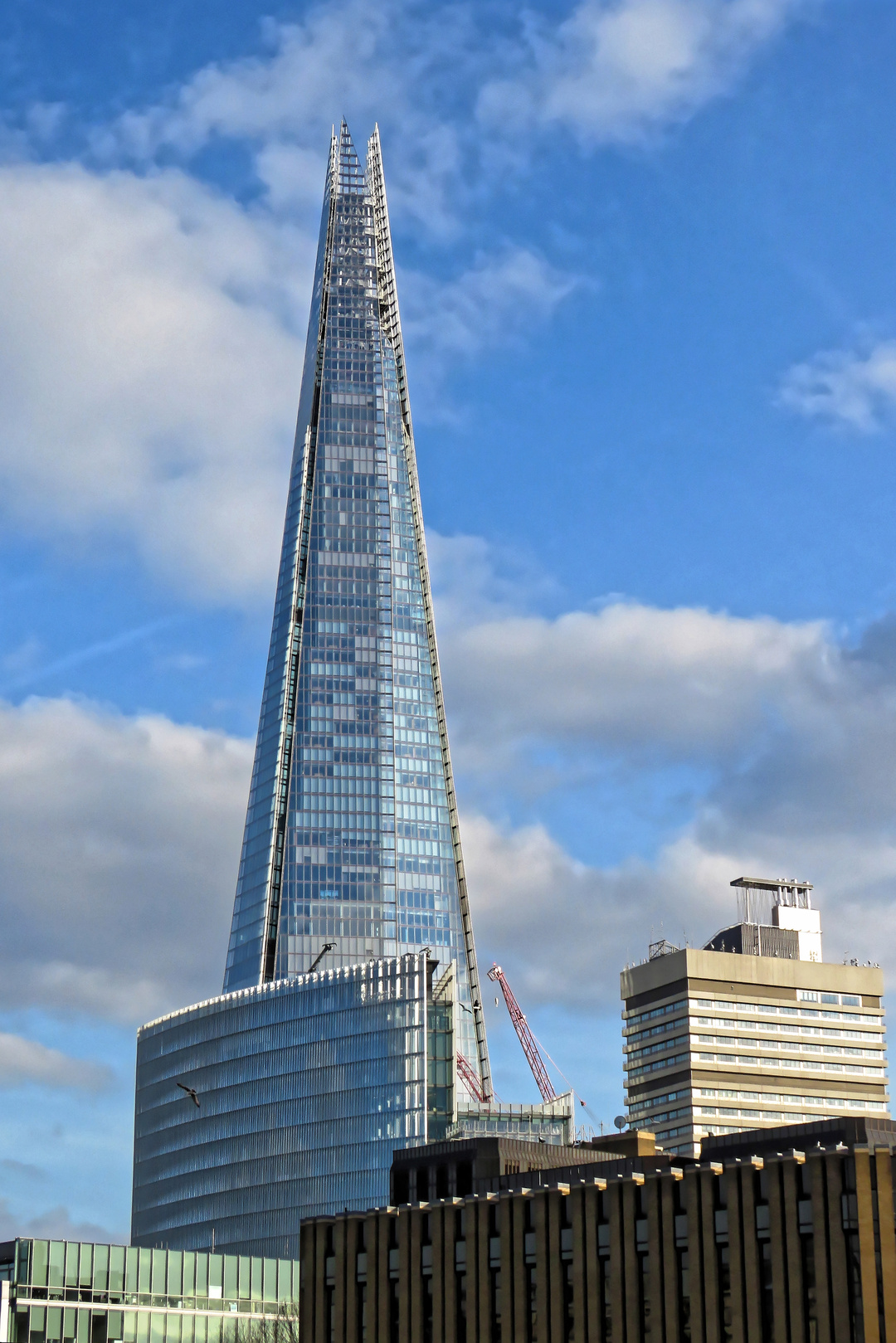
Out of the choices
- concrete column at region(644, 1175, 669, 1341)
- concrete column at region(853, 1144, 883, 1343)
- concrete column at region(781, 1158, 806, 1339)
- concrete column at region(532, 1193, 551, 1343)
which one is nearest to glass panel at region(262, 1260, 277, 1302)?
concrete column at region(532, 1193, 551, 1343)

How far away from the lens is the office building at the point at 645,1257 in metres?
110

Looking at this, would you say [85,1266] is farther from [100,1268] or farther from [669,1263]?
[669,1263]

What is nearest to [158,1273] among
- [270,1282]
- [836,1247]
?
[270,1282]

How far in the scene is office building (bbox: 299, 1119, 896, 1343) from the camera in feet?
360

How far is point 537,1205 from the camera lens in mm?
128625

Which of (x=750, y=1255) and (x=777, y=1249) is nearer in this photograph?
(x=777, y=1249)

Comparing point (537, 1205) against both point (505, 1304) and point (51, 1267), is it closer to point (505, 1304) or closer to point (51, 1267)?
point (505, 1304)

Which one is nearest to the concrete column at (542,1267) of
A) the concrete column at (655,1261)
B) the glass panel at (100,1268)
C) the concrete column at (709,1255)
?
the concrete column at (655,1261)

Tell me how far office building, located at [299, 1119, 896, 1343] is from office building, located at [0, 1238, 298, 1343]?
648 inches

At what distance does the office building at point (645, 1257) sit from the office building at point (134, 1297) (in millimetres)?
16464

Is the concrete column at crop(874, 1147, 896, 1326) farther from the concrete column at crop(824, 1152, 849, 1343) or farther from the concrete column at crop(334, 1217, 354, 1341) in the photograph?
the concrete column at crop(334, 1217, 354, 1341)

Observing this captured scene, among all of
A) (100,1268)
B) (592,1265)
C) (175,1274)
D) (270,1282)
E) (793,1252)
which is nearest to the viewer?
(793,1252)

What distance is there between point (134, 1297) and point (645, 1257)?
167ft

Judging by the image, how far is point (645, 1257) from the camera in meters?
121
